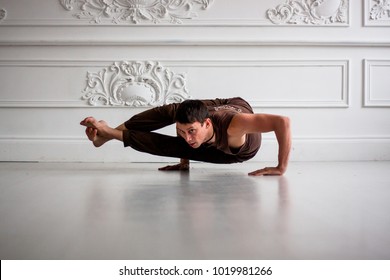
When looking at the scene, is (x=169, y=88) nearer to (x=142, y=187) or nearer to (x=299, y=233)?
(x=142, y=187)

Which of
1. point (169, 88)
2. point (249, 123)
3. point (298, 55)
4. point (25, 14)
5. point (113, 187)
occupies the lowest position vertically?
point (113, 187)

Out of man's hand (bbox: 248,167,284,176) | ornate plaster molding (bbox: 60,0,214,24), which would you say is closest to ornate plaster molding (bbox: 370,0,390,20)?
ornate plaster molding (bbox: 60,0,214,24)

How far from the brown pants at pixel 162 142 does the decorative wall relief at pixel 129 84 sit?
927mm

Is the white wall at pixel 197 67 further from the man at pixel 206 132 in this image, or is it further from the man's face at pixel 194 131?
the man's face at pixel 194 131

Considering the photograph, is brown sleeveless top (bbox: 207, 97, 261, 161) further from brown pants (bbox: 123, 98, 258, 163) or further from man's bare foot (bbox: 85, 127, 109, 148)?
man's bare foot (bbox: 85, 127, 109, 148)

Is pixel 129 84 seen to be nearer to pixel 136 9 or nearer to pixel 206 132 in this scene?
pixel 136 9

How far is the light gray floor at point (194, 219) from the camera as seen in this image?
2.65 ft

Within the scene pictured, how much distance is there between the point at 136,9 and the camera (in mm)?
3203

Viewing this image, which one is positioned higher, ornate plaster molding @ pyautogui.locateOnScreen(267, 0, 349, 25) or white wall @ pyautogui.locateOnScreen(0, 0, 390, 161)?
ornate plaster molding @ pyautogui.locateOnScreen(267, 0, 349, 25)

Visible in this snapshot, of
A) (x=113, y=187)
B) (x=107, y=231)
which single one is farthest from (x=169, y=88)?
(x=107, y=231)

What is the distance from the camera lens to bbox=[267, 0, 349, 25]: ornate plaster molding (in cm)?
323

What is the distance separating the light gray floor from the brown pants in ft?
0.82

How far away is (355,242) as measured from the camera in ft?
2.82
